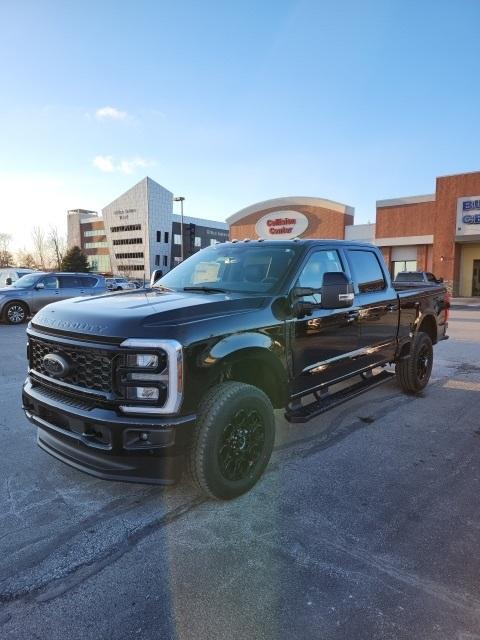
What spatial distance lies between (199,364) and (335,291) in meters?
1.41

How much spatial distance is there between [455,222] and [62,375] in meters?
31.8

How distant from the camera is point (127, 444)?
2830 millimetres

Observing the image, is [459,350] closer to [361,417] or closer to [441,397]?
[441,397]

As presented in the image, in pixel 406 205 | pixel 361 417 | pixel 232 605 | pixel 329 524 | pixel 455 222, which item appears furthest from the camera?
pixel 406 205

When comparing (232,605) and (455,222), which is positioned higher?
(455,222)

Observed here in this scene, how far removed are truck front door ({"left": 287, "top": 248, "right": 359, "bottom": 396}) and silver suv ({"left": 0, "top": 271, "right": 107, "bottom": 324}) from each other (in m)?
10.6

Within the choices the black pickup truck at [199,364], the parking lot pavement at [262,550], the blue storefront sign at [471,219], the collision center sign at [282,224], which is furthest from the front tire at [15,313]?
the blue storefront sign at [471,219]

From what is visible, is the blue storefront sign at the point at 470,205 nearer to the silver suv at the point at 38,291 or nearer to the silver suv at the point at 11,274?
the silver suv at the point at 38,291

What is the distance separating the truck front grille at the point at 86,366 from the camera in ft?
9.60

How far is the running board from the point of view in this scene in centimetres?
385

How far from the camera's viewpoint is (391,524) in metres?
3.05

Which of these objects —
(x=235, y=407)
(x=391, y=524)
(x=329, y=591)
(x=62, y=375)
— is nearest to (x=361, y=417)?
(x=391, y=524)

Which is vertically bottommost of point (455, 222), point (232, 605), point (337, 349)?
point (232, 605)

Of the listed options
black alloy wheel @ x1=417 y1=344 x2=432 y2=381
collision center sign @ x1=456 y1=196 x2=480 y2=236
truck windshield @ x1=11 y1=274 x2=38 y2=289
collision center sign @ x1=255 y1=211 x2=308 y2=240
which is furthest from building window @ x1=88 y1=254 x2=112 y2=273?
black alloy wheel @ x1=417 y1=344 x2=432 y2=381
